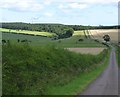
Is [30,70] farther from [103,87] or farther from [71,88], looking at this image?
[103,87]

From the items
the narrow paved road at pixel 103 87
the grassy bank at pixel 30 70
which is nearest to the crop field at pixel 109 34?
the narrow paved road at pixel 103 87

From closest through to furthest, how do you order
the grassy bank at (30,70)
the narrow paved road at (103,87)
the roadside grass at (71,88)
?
1. the grassy bank at (30,70)
2. the roadside grass at (71,88)
3. the narrow paved road at (103,87)

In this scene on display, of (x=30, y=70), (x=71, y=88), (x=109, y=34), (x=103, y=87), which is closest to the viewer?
(x=30, y=70)

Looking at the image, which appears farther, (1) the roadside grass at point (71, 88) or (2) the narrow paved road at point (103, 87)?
(2) the narrow paved road at point (103, 87)

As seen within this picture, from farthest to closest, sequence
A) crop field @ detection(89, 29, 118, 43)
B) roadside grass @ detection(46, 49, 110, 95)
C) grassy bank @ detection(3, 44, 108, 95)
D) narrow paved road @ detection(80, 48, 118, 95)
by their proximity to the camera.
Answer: crop field @ detection(89, 29, 118, 43) < narrow paved road @ detection(80, 48, 118, 95) < roadside grass @ detection(46, 49, 110, 95) < grassy bank @ detection(3, 44, 108, 95)

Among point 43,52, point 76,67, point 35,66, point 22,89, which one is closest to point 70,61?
point 76,67

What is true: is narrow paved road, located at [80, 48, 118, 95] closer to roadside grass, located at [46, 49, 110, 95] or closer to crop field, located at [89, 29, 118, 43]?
roadside grass, located at [46, 49, 110, 95]

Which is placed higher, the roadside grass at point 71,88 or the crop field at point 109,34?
the roadside grass at point 71,88

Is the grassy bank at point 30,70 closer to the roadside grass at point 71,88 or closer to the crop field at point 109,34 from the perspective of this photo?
the roadside grass at point 71,88

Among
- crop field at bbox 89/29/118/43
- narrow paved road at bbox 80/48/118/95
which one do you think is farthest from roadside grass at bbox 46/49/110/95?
crop field at bbox 89/29/118/43

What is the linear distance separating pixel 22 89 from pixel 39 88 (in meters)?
2.52

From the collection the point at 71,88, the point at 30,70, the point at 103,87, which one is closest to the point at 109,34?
the point at 103,87

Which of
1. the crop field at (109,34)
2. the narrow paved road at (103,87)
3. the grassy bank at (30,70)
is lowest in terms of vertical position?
the crop field at (109,34)

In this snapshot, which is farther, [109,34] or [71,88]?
[109,34]
